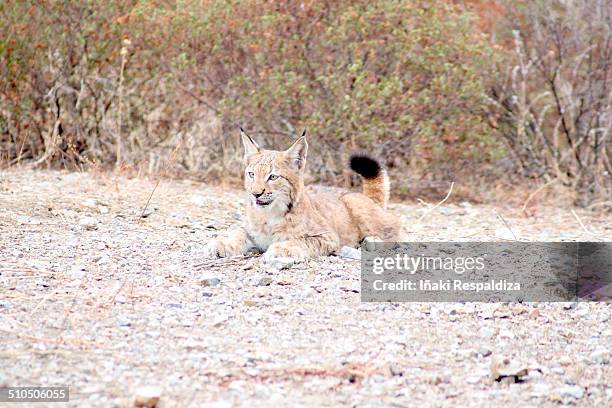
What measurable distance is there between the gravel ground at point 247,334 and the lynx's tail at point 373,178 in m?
1.38

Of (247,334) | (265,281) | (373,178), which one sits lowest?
(247,334)

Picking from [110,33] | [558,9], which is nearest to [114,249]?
[110,33]

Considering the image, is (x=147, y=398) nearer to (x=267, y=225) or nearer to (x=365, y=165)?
(x=267, y=225)

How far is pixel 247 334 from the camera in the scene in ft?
15.5

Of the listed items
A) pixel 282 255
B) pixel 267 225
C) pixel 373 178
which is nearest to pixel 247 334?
pixel 282 255

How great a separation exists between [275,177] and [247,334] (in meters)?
2.16

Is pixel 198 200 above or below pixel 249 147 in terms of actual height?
below

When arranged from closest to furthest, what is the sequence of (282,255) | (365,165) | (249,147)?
(282,255) < (249,147) < (365,165)

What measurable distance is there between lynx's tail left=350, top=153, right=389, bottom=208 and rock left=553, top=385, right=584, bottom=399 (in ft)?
12.5

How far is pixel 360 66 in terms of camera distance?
9.85 metres

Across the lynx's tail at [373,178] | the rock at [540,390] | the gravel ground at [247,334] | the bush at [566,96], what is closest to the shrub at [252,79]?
the bush at [566,96]

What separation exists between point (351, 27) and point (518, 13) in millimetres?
2907

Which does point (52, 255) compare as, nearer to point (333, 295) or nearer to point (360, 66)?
point (333, 295)

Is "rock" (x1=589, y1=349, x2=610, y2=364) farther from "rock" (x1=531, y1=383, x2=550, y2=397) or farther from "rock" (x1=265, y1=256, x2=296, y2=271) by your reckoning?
"rock" (x1=265, y1=256, x2=296, y2=271)
